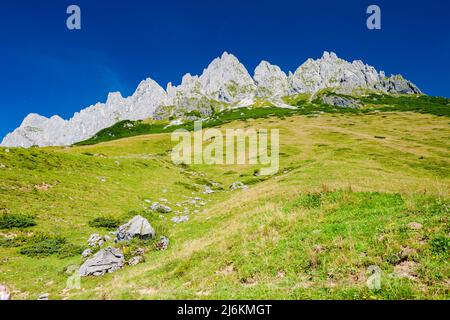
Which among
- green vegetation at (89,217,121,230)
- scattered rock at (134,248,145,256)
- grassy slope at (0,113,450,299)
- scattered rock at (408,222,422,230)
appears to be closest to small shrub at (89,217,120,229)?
green vegetation at (89,217,121,230)

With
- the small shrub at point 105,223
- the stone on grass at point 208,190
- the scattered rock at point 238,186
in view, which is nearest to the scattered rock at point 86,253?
the small shrub at point 105,223

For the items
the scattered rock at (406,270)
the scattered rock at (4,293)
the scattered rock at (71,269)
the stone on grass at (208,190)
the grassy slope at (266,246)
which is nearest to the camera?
the scattered rock at (406,270)

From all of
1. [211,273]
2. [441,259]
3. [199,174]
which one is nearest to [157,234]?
[211,273]

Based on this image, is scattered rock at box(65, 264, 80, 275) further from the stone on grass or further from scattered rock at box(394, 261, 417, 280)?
the stone on grass

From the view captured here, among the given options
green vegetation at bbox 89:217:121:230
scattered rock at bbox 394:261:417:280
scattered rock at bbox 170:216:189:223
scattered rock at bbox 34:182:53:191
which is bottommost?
scattered rock at bbox 170:216:189:223

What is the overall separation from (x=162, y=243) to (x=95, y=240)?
555cm

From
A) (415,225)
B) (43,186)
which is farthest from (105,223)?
(415,225)

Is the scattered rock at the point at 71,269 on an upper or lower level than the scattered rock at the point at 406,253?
lower

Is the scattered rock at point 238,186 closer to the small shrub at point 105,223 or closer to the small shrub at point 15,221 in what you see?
the small shrub at point 105,223

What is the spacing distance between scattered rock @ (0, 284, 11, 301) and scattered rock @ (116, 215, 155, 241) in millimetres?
7857

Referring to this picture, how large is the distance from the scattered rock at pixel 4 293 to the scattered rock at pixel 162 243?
904 cm

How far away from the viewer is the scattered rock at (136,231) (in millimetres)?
22066

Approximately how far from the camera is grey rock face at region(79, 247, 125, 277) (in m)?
17.1
